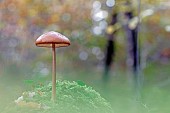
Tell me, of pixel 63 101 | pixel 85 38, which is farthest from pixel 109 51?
pixel 63 101

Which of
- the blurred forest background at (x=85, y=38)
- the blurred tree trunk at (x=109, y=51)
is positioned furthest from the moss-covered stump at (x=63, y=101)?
the blurred tree trunk at (x=109, y=51)

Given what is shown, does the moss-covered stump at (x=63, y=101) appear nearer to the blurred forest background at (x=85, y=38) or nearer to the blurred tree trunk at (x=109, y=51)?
the blurred forest background at (x=85, y=38)

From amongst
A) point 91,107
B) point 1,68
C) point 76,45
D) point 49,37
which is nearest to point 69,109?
point 91,107

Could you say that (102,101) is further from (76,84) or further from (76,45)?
(76,45)

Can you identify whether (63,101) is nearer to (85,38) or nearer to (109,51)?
(109,51)

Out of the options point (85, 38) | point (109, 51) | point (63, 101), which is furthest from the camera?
point (85, 38)

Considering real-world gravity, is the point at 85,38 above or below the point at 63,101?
below
